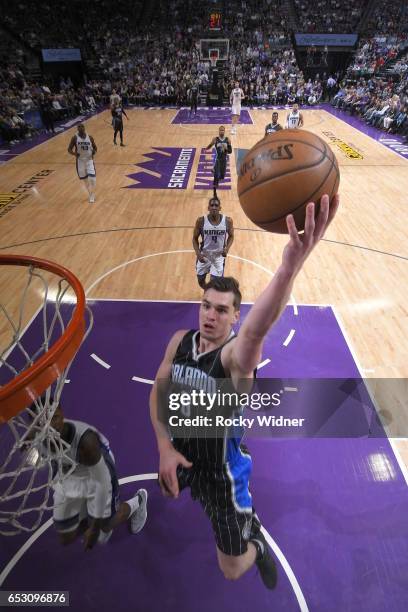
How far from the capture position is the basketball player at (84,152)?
7836 millimetres

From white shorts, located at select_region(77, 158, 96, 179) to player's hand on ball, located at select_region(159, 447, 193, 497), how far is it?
741 cm

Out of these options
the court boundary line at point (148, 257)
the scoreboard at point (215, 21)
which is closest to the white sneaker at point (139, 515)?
the court boundary line at point (148, 257)

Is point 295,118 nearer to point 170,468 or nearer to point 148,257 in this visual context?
point 148,257

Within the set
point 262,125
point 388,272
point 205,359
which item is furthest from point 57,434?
point 262,125

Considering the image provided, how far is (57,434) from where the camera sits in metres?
2.31

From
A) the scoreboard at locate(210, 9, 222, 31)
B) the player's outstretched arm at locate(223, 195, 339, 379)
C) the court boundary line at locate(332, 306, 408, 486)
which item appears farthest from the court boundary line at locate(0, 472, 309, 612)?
the scoreboard at locate(210, 9, 222, 31)

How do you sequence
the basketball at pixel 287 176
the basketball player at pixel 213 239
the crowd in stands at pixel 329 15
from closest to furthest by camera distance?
the basketball at pixel 287 176, the basketball player at pixel 213 239, the crowd in stands at pixel 329 15

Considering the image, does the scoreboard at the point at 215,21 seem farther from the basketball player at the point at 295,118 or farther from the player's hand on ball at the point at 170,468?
the player's hand on ball at the point at 170,468

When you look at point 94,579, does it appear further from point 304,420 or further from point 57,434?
point 304,420

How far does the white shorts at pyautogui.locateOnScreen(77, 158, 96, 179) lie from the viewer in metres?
8.31

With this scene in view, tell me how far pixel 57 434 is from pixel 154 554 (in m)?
1.31

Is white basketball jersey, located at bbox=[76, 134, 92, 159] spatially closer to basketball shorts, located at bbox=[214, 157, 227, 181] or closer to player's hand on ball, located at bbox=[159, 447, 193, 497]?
basketball shorts, located at bbox=[214, 157, 227, 181]

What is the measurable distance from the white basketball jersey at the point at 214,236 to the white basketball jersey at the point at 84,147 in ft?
14.0

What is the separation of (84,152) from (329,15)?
27727 millimetres
